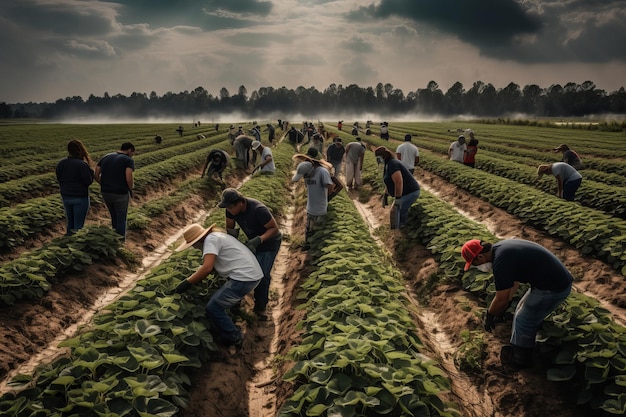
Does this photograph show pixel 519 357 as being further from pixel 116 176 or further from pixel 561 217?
pixel 116 176

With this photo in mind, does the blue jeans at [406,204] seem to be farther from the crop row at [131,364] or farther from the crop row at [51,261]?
the crop row at [51,261]

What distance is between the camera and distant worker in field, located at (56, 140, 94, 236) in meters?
7.70

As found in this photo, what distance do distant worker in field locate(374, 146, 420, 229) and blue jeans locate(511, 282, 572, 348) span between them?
4.54 m

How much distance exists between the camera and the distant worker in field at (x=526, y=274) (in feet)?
14.1

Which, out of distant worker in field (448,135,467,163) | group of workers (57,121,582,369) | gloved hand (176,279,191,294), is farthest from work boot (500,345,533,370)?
distant worker in field (448,135,467,163)

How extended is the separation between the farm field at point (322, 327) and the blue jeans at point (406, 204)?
1.54ft

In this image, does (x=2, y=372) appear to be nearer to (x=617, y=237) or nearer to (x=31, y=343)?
(x=31, y=343)

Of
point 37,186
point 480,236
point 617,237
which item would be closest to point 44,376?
point 480,236

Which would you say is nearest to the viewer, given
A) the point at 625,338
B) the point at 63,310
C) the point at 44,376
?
the point at 44,376

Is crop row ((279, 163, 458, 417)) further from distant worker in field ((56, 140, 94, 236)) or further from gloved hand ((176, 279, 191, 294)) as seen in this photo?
distant worker in field ((56, 140, 94, 236))

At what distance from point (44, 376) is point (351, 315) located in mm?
3364

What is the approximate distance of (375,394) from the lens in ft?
11.0

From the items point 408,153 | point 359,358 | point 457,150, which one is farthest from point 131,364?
point 457,150

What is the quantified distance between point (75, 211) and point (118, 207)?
84 centimetres
